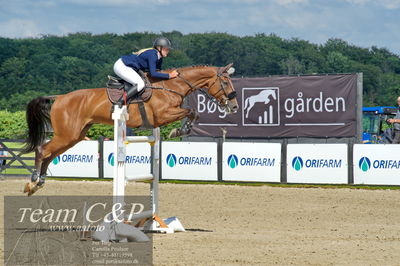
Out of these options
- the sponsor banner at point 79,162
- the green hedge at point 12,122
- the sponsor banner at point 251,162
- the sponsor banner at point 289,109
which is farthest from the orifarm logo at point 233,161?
the green hedge at point 12,122

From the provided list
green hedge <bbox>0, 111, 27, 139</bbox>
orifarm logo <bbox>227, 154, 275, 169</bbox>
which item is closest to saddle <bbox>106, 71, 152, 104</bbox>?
orifarm logo <bbox>227, 154, 275, 169</bbox>

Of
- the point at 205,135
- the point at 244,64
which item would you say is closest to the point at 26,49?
the point at 244,64

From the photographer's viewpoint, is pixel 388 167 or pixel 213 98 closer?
pixel 213 98

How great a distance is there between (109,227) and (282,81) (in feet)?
53.2

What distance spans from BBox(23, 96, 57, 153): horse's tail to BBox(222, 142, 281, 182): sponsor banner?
31.6ft

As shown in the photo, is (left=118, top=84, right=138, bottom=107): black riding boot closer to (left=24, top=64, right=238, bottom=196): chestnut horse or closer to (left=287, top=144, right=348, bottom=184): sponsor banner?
(left=24, top=64, right=238, bottom=196): chestnut horse

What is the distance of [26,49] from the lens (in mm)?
98562

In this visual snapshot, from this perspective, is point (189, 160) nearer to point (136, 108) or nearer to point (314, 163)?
point (314, 163)

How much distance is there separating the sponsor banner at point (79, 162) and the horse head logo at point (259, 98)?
5.80 meters

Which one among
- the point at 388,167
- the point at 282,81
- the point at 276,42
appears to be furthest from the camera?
the point at 276,42

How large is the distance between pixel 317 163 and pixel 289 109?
15.6 feet

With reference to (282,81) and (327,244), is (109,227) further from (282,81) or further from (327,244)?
(282,81)

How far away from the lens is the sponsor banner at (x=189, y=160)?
22006mm

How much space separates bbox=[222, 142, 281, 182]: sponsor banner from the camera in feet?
70.1
